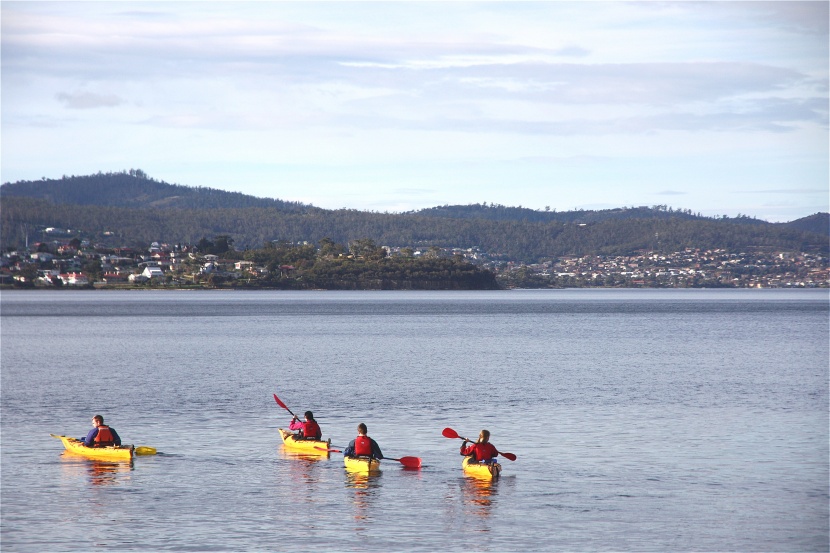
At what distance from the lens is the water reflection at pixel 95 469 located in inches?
1263

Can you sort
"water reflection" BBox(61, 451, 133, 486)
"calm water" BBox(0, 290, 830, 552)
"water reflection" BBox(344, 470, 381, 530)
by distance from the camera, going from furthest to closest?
"water reflection" BBox(61, 451, 133, 486) < "water reflection" BBox(344, 470, 381, 530) < "calm water" BBox(0, 290, 830, 552)

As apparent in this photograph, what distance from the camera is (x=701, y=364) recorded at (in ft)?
258

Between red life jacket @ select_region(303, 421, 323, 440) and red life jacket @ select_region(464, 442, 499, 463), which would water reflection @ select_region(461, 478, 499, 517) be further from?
red life jacket @ select_region(303, 421, 323, 440)

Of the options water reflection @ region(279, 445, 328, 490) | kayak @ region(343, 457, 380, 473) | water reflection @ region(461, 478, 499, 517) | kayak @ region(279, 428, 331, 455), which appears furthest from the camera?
kayak @ region(279, 428, 331, 455)

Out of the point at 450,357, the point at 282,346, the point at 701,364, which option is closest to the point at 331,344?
the point at 282,346

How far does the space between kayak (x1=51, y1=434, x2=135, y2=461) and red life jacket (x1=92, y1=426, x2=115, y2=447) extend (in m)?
0.14

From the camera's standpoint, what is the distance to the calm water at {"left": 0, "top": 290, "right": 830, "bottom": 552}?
83.5ft

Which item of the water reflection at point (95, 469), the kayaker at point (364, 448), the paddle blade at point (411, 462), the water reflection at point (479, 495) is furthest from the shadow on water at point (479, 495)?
the water reflection at point (95, 469)

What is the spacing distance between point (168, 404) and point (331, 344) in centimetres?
5027

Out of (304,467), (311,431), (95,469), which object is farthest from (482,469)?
(95,469)

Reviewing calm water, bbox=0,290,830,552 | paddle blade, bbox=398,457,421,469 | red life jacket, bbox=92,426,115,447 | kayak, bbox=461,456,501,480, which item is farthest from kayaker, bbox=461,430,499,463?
red life jacket, bbox=92,426,115,447

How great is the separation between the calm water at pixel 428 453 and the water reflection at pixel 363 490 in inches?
4.5

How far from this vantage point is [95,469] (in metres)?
Answer: 33.7

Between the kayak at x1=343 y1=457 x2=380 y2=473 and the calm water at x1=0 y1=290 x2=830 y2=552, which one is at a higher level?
the kayak at x1=343 y1=457 x2=380 y2=473
